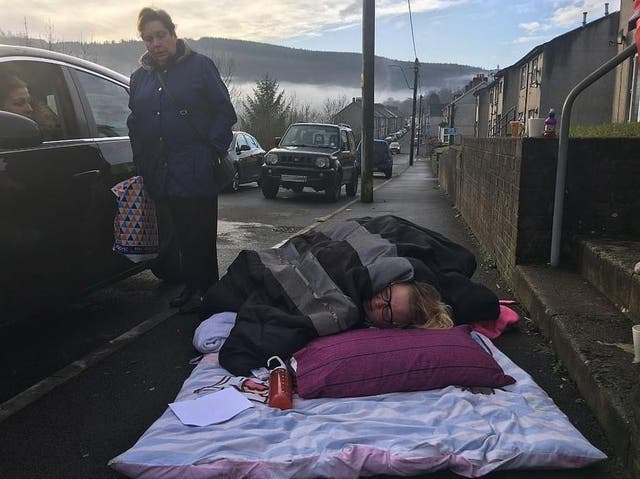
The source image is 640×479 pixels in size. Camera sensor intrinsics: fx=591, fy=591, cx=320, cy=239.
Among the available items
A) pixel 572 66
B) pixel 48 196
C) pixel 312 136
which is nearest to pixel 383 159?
pixel 312 136

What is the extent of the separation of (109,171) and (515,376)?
9.67 ft

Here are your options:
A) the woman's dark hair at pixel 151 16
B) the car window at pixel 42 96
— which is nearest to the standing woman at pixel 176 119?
the woman's dark hair at pixel 151 16

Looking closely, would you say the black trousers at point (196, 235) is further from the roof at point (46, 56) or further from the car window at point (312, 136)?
the car window at point (312, 136)

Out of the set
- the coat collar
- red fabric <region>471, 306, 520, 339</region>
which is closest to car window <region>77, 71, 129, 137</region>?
the coat collar

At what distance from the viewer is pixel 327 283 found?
360 centimetres

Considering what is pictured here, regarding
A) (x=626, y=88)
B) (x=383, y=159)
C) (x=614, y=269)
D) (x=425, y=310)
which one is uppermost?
(x=626, y=88)

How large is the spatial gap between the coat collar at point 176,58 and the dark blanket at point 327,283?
4.92 ft

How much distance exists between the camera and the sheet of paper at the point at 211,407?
2650 mm

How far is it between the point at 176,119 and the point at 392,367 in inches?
95.4

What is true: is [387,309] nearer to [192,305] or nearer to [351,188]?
[192,305]

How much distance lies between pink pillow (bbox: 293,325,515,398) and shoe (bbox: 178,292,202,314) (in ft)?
5.27

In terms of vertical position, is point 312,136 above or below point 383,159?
above

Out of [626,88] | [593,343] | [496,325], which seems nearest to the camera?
[593,343]

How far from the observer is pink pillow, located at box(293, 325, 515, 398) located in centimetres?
288
